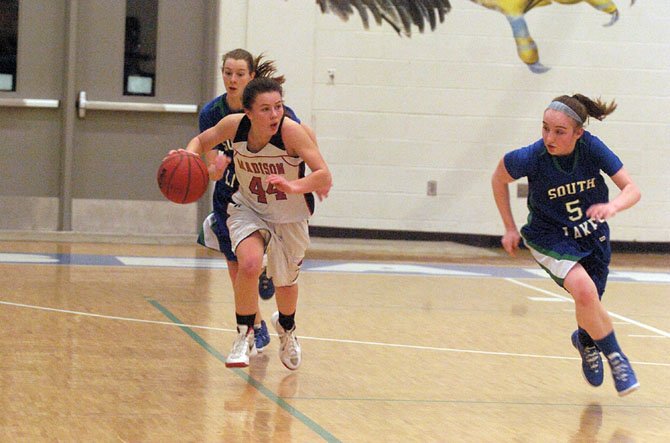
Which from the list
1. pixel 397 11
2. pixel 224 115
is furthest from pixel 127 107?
pixel 224 115

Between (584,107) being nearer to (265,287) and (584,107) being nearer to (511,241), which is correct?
(511,241)

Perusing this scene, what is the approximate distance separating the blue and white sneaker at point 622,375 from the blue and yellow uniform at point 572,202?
35cm

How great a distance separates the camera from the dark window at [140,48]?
36.0 feet

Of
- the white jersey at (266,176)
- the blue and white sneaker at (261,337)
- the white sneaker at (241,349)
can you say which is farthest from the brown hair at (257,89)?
the blue and white sneaker at (261,337)

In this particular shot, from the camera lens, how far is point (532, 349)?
5902 mm

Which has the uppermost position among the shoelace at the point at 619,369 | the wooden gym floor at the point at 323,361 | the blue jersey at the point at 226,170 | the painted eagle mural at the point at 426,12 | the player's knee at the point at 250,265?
the painted eagle mural at the point at 426,12

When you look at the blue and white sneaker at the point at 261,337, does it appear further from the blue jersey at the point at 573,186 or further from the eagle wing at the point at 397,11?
the eagle wing at the point at 397,11

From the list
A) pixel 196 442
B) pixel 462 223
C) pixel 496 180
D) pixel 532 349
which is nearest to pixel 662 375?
pixel 532 349

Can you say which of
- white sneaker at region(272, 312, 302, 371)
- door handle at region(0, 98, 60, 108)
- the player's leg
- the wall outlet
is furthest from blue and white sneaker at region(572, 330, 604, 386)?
door handle at region(0, 98, 60, 108)

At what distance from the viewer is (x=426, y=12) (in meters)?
11.2

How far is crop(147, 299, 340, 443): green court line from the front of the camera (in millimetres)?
3873

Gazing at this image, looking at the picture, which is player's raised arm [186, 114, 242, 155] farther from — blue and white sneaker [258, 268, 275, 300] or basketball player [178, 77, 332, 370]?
blue and white sneaker [258, 268, 275, 300]

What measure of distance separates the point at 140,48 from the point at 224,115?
5710mm

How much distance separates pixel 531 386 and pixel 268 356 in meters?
1.32
